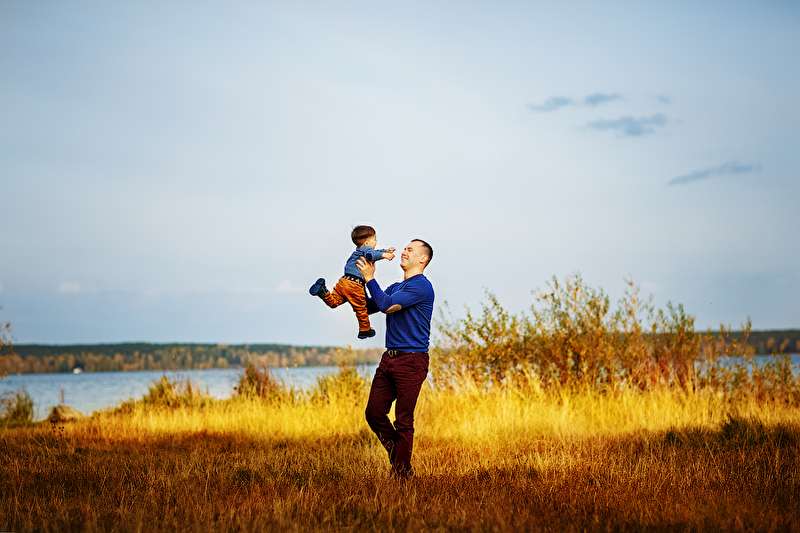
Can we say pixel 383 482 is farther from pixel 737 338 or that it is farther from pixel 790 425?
pixel 737 338

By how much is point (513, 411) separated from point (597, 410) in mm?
1638

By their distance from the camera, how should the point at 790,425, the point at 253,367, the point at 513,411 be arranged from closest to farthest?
the point at 790,425 < the point at 513,411 < the point at 253,367

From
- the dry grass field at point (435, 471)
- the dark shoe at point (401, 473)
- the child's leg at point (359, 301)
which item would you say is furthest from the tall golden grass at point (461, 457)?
the child's leg at point (359, 301)

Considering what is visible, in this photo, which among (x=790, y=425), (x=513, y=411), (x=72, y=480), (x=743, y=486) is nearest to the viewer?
(x=743, y=486)

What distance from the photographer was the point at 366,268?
5520 mm

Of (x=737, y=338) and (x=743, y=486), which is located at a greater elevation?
(x=737, y=338)

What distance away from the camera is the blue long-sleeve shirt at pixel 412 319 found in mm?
5598

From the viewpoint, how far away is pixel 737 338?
41.1 feet

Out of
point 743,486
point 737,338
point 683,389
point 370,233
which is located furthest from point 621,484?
point 737,338

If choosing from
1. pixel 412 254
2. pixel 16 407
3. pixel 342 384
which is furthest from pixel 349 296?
pixel 16 407

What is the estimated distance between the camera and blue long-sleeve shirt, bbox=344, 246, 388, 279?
18.4ft

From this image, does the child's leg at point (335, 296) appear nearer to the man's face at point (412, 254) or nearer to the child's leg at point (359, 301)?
the child's leg at point (359, 301)

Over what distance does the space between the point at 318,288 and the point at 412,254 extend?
3.24ft

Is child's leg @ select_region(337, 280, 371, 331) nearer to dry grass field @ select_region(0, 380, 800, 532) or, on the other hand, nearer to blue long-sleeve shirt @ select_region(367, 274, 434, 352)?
blue long-sleeve shirt @ select_region(367, 274, 434, 352)
